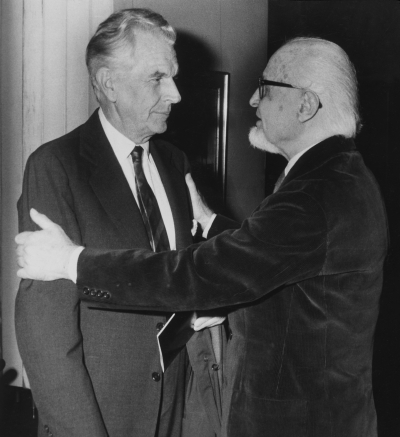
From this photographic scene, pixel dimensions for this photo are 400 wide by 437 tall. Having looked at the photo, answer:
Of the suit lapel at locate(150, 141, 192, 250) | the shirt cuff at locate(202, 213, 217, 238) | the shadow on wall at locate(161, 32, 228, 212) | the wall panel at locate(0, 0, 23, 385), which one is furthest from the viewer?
the shadow on wall at locate(161, 32, 228, 212)

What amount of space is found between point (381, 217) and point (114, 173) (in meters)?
0.87

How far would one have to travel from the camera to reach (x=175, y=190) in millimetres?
2018

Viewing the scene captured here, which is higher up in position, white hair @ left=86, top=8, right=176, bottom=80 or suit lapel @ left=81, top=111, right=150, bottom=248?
white hair @ left=86, top=8, right=176, bottom=80

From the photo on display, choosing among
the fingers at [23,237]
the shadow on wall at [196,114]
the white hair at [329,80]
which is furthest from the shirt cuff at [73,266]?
the shadow on wall at [196,114]

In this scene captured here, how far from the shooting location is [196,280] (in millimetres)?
1508

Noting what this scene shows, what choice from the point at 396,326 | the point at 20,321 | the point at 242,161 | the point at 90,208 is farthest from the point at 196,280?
the point at 396,326

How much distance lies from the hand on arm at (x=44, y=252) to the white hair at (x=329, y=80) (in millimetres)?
905

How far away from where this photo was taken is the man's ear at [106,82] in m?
1.84

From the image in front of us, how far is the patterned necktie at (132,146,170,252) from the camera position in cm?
179

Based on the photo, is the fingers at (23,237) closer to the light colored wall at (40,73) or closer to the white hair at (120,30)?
the white hair at (120,30)

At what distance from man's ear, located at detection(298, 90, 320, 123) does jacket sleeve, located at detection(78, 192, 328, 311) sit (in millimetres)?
344

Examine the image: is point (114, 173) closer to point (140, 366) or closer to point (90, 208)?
point (90, 208)

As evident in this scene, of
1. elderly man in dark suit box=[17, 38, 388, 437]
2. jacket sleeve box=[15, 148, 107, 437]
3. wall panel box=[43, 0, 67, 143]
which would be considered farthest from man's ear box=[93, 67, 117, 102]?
wall panel box=[43, 0, 67, 143]

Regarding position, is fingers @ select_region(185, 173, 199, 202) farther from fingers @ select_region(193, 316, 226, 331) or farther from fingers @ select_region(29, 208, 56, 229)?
fingers @ select_region(29, 208, 56, 229)
